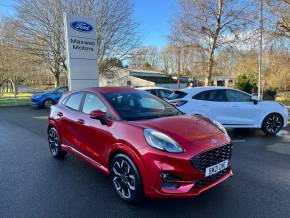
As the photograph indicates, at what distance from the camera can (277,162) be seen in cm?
507

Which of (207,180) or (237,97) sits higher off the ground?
(237,97)

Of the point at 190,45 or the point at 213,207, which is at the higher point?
the point at 190,45

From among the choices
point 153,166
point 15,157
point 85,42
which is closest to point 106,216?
point 153,166

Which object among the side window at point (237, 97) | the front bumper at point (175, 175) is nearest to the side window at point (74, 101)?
the front bumper at point (175, 175)

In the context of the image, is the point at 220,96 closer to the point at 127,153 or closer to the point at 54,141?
the point at 54,141

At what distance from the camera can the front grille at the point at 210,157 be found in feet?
10.0

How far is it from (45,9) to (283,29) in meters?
19.6

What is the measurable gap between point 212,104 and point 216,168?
14.8 feet

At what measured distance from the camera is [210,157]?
3.19 metres

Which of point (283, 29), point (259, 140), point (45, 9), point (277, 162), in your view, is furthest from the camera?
point (45, 9)

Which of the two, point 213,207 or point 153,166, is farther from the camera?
point 213,207

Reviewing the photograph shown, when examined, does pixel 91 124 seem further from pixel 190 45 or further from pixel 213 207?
pixel 190 45

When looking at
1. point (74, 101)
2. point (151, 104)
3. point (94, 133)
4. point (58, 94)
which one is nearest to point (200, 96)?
point (151, 104)

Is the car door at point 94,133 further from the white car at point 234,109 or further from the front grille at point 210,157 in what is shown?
the white car at point 234,109
